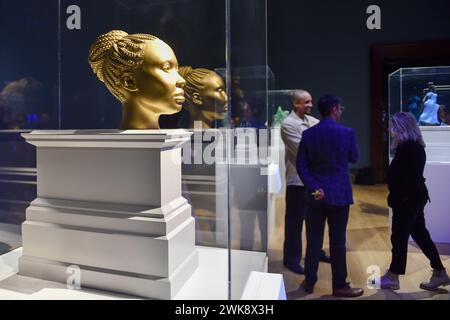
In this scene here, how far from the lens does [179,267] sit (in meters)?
1.26

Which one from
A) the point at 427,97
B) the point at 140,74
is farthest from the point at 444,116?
the point at 140,74

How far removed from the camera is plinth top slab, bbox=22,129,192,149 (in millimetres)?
1226

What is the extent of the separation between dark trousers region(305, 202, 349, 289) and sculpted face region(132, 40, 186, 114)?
4.67 feet

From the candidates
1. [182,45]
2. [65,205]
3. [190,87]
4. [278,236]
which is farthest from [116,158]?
[278,236]

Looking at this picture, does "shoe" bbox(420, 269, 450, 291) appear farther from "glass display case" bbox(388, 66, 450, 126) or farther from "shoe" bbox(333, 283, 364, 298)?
"glass display case" bbox(388, 66, 450, 126)

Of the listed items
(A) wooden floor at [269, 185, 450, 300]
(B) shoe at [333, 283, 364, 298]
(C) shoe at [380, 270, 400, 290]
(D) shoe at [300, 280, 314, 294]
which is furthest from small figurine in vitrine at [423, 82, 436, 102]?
(D) shoe at [300, 280, 314, 294]

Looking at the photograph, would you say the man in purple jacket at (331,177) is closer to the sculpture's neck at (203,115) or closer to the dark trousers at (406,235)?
the dark trousers at (406,235)

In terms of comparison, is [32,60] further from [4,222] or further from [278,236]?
[278,236]

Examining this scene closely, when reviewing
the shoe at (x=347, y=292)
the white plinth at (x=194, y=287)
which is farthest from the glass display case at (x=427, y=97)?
the white plinth at (x=194, y=287)

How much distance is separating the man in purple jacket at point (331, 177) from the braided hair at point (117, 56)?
1359mm

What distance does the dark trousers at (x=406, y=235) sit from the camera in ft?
8.38

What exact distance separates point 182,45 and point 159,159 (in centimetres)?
119

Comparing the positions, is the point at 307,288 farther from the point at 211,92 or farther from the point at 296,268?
the point at 211,92

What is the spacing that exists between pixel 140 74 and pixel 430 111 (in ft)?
12.7
